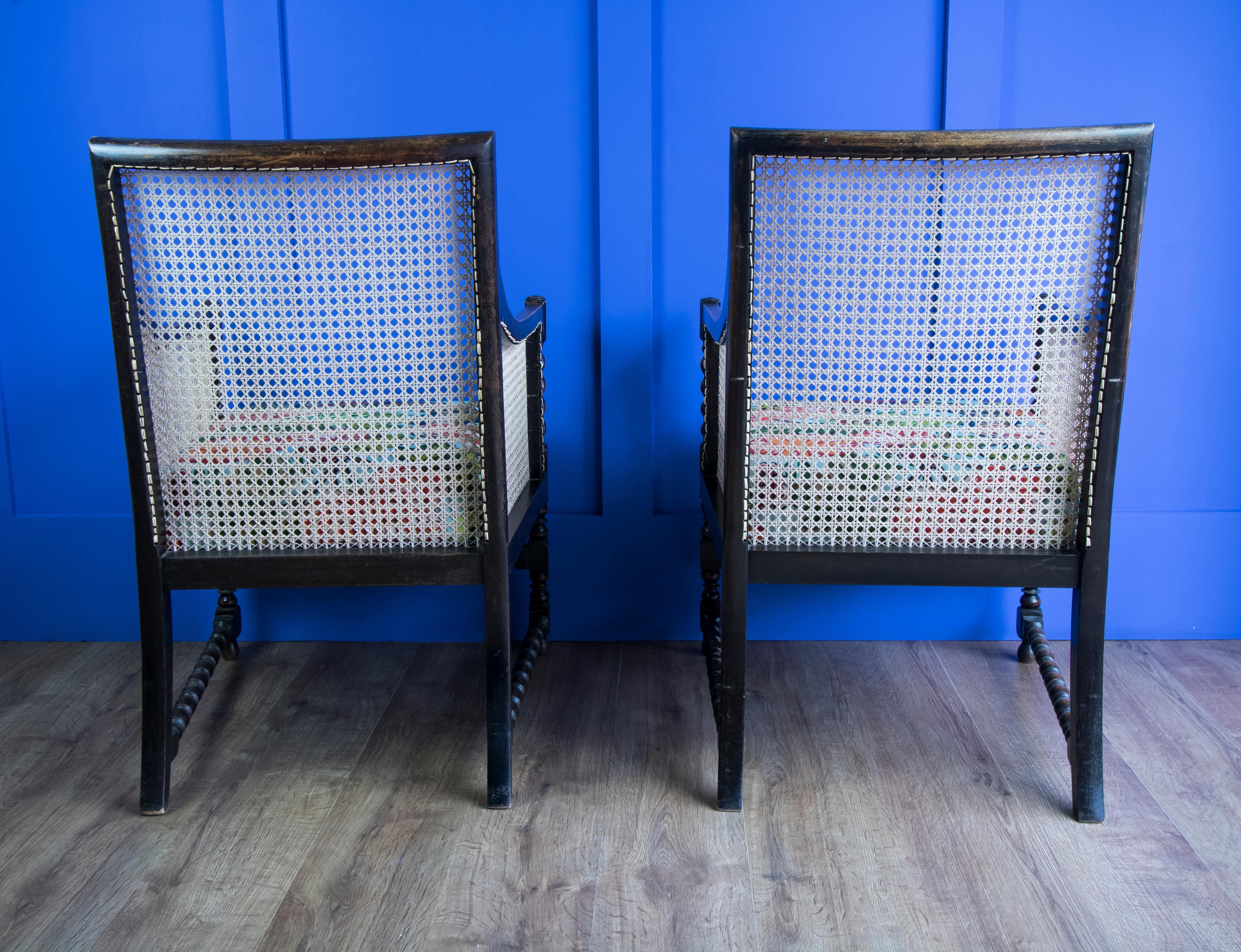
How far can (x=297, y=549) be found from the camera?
1.33 m

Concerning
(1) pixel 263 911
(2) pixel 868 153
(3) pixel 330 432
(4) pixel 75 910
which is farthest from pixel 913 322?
A: (4) pixel 75 910

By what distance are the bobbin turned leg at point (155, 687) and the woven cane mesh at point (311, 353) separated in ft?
0.20

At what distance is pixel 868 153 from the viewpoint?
1144 millimetres

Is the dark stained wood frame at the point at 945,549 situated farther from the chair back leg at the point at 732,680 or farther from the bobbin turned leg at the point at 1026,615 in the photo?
the bobbin turned leg at the point at 1026,615

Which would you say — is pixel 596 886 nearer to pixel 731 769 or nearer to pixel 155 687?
pixel 731 769

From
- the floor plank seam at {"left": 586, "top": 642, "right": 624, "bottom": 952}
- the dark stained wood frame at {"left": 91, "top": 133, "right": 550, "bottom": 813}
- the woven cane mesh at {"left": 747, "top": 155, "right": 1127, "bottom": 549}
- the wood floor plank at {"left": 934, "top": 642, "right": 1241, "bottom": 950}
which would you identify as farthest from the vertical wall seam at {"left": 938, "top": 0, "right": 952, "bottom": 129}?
the floor plank seam at {"left": 586, "top": 642, "right": 624, "bottom": 952}

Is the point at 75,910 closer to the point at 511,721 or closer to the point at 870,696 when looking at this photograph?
the point at 511,721

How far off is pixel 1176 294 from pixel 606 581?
1.27m

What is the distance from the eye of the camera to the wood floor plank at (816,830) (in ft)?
3.64

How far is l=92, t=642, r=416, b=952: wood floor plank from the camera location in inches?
44.3

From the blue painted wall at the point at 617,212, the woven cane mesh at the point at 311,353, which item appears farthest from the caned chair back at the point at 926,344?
the blue painted wall at the point at 617,212

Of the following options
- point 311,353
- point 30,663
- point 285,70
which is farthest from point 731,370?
point 30,663

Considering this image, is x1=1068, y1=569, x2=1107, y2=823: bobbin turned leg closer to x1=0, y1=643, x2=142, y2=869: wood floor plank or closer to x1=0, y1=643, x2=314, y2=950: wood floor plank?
x1=0, y1=643, x2=314, y2=950: wood floor plank

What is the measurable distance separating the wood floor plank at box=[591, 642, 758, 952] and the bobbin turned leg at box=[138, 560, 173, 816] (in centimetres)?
63
